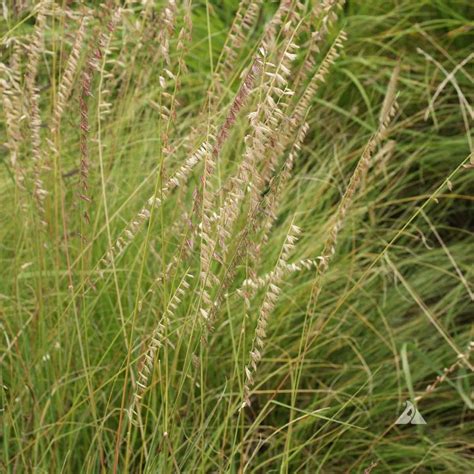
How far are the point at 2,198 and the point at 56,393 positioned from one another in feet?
3.05

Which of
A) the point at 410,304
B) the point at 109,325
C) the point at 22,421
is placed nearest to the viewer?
the point at 22,421

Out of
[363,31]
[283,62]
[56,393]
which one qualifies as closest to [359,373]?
[56,393]

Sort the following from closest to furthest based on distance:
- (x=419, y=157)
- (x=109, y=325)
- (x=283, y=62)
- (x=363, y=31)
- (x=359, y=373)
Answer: (x=283, y=62) < (x=109, y=325) < (x=359, y=373) < (x=419, y=157) < (x=363, y=31)

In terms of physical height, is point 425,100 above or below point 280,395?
above

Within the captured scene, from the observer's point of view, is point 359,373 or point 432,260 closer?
point 359,373

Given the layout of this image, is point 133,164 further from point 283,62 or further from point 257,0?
point 283,62

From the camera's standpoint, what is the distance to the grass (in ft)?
5.75

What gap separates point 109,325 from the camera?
2281mm

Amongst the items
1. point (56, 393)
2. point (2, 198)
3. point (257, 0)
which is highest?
point (257, 0)

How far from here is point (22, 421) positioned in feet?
6.55

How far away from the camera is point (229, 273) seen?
1623mm

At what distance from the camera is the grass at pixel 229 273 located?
175 centimetres

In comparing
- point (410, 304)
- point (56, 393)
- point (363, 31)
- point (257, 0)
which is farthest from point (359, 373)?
point (363, 31)

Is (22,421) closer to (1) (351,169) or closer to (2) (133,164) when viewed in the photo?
(2) (133,164)
